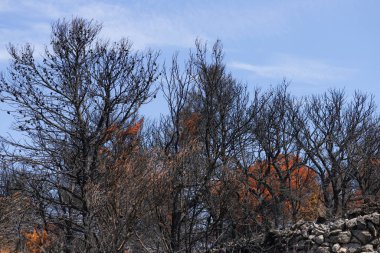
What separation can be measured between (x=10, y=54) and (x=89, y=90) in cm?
287

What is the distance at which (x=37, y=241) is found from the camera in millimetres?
21766

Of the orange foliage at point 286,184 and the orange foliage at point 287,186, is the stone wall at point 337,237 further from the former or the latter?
the orange foliage at point 286,184

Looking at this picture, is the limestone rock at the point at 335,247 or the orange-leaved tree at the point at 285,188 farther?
the orange-leaved tree at the point at 285,188

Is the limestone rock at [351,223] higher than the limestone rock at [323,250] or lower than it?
higher

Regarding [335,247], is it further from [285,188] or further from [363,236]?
[285,188]

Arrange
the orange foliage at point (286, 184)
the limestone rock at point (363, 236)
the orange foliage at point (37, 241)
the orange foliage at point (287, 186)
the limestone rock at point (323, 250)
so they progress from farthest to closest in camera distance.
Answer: the orange foliage at point (286, 184) < the orange foliage at point (287, 186) < the orange foliage at point (37, 241) < the limestone rock at point (323, 250) < the limestone rock at point (363, 236)

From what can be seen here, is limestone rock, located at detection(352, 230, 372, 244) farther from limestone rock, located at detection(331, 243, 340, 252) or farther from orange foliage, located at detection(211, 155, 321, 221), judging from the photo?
orange foliage, located at detection(211, 155, 321, 221)

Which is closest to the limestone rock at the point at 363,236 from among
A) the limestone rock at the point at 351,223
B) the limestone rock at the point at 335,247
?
the limestone rock at the point at 351,223

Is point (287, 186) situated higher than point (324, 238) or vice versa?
point (287, 186)

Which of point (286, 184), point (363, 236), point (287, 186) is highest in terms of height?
point (286, 184)

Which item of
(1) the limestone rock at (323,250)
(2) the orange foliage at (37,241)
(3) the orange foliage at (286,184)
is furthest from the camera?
(3) the orange foliage at (286,184)

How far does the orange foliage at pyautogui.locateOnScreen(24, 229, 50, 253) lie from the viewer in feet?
65.2

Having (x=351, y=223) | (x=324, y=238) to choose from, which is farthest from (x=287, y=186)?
(x=351, y=223)

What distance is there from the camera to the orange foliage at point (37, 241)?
19.9 metres
